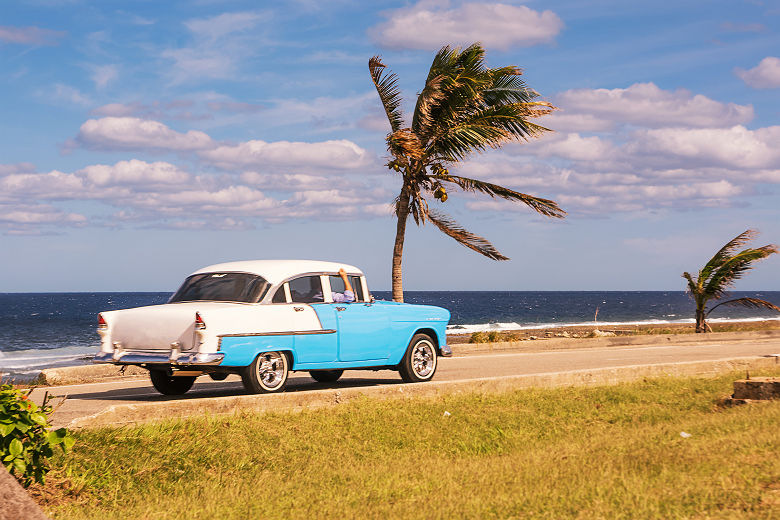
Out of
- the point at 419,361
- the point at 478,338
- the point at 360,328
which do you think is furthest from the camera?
the point at 478,338

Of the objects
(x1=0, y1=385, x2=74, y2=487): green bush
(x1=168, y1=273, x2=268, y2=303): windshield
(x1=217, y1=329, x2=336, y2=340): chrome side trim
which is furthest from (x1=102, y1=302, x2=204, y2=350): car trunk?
(x1=0, y1=385, x2=74, y2=487): green bush

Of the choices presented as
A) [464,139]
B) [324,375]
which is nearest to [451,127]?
[464,139]

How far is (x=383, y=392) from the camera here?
11008 millimetres

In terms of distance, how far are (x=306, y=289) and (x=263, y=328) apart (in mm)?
1161

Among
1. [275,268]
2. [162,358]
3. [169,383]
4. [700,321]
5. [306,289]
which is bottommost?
[169,383]

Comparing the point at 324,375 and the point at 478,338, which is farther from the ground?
the point at 478,338

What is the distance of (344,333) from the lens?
450 inches

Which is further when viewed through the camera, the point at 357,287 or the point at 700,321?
the point at 700,321

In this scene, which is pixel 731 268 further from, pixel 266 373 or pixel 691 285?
pixel 266 373

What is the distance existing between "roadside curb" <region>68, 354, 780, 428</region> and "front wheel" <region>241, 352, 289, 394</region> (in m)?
0.54

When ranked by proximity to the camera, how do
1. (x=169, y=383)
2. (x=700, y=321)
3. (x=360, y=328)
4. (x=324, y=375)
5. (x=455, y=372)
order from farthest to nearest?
(x=700, y=321), (x=455, y=372), (x=324, y=375), (x=169, y=383), (x=360, y=328)

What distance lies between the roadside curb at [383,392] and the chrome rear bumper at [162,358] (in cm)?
50

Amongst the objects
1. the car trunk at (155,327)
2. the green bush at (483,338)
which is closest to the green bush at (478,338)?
the green bush at (483,338)

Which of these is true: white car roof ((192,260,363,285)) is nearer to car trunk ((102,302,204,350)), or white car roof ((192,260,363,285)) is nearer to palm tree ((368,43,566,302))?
car trunk ((102,302,204,350))
